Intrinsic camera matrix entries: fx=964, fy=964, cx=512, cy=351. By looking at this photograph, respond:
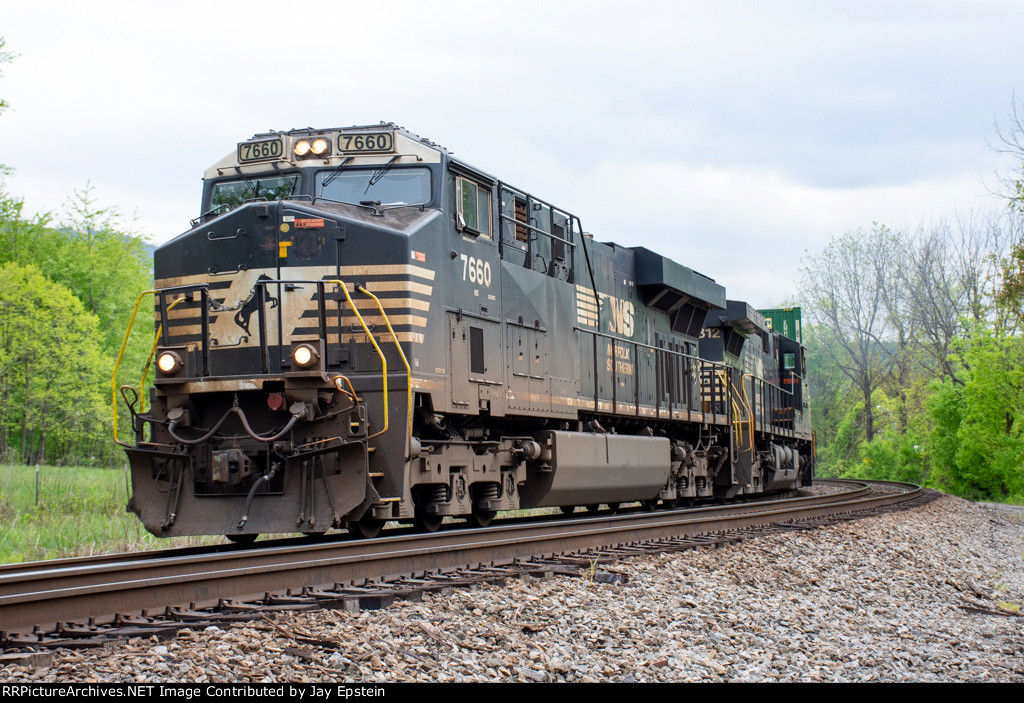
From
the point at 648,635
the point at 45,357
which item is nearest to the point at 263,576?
the point at 648,635

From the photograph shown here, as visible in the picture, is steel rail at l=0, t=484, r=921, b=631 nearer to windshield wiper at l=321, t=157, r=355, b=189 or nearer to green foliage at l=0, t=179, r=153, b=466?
windshield wiper at l=321, t=157, r=355, b=189

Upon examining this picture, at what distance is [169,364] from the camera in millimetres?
8422

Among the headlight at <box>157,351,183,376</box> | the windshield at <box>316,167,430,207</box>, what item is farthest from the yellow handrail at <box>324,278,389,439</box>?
the headlight at <box>157,351,183,376</box>

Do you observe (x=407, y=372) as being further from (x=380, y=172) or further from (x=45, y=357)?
(x=45, y=357)

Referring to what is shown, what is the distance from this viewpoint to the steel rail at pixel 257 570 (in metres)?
4.76

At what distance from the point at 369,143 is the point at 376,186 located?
0.41m

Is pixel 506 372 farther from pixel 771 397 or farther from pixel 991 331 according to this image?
pixel 991 331

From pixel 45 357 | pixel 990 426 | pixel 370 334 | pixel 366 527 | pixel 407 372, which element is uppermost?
pixel 45 357

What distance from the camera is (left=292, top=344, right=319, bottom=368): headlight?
795cm

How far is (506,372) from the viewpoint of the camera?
10.2m

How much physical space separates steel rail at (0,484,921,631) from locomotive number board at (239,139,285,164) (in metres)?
4.01
